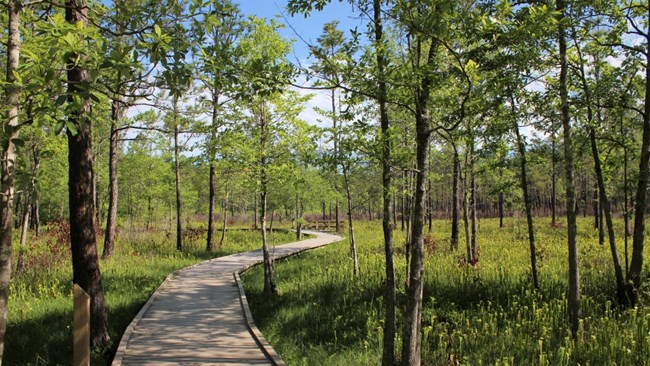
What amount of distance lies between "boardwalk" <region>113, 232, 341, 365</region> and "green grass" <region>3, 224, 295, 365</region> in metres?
0.45

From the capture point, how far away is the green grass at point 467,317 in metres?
6.09

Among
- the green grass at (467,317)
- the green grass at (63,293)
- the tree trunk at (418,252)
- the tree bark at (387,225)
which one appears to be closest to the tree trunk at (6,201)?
the tree bark at (387,225)

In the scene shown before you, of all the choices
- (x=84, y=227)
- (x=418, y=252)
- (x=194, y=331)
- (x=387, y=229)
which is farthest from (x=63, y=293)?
(x=418, y=252)

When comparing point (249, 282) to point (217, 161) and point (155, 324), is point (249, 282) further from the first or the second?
point (155, 324)

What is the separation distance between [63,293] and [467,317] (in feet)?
29.8

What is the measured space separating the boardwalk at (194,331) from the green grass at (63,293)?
17.6 inches

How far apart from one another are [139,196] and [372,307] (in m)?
23.4

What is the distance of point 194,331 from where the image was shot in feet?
23.7

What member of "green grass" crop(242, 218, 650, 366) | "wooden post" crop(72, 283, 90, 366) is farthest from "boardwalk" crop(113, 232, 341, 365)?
"wooden post" crop(72, 283, 90, 366)

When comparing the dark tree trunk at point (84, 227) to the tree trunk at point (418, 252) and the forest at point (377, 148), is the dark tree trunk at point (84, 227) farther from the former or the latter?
the tree trunk at point (418, 252)

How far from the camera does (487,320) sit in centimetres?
778

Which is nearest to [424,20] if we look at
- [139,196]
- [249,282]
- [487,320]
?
[487,320]

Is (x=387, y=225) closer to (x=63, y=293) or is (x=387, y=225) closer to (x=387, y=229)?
(x=387, y=229)

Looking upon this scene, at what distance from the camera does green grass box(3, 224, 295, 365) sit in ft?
22.2
